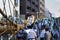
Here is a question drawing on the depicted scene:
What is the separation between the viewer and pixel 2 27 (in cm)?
525

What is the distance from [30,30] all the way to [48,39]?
0.71 m

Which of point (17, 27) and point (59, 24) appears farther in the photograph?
point (59, 24)

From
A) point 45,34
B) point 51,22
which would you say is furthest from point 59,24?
point 45,34

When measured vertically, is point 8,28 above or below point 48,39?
above

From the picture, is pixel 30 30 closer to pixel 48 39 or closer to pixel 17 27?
pixel 48 39

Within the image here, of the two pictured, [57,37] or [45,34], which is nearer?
[45,34]

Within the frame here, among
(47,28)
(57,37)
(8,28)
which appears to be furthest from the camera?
(57,37)

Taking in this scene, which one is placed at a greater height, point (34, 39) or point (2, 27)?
point (2, 27)

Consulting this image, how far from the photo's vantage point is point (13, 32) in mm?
5242

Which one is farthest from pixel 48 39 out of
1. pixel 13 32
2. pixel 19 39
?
pixel 13 32

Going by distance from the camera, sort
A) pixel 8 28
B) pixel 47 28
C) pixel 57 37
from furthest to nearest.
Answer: pixel 57 37 → pixel 47 28 → pixel 8 28

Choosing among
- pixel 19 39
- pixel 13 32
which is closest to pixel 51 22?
pixel 19 39

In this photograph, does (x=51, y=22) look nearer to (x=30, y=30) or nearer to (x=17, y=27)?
(x=30, y=30)

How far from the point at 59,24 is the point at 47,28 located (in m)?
1.11
